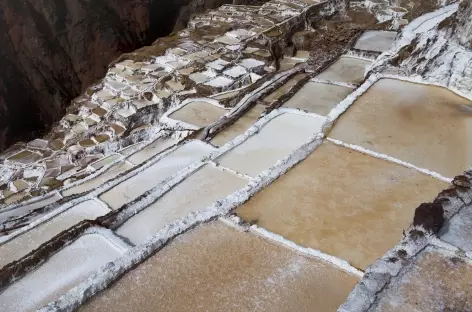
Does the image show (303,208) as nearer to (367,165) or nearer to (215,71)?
(367,165)

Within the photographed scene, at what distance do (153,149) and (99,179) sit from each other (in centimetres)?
132

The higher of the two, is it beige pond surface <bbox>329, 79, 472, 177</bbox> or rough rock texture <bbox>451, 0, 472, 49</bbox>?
rough rock texture <bbox>451, 0, 472, 49</bbox>

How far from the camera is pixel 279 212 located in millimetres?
4426

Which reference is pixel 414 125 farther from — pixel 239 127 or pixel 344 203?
pixel 239 127

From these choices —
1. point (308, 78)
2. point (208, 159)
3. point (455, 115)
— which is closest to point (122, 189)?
point (208, 159)

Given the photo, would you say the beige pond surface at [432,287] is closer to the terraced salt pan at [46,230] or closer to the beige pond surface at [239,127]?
the terraced salt pan at [46,230]

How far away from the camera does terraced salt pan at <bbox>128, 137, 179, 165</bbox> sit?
866 cm

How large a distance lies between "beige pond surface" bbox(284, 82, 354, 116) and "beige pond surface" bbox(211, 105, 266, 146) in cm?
71

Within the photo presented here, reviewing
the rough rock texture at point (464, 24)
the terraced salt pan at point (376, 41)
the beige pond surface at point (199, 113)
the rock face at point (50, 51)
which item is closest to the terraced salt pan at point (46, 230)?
the beige pond surface at point (199, 113)

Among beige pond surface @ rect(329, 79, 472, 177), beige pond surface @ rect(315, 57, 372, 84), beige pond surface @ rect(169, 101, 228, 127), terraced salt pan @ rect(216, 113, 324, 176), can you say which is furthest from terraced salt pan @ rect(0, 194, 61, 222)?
beige pond surface @ rect(315, 57, 372, 84)

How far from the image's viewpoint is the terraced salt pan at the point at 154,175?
6.05 meters

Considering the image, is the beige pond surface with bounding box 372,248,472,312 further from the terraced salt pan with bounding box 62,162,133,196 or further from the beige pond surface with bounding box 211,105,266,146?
the terraced salt pan with bounding box 62,162,133,196

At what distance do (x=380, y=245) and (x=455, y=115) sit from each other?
285cm

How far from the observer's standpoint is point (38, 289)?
4047 millimetres
